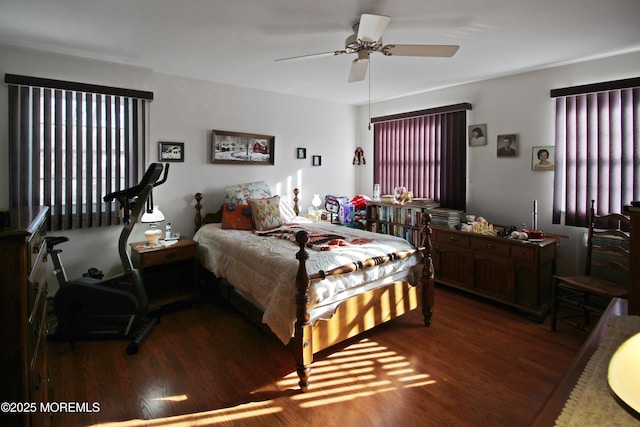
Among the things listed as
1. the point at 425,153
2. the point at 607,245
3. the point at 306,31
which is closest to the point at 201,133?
the point at 306,31

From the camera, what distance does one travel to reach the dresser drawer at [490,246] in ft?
11.1

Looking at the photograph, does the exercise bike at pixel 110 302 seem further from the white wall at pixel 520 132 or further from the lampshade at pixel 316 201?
the white wall at pixel 520 132

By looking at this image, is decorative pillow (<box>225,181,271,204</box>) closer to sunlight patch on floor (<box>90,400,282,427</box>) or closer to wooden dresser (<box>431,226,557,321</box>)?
wooden dresser (<box>431,226,557,321</box>)

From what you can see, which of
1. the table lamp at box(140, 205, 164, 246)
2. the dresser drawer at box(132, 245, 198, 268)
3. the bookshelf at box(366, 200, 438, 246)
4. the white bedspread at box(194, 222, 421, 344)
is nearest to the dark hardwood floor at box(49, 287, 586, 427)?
the white bedspread at box(194, 222, 421, 344)

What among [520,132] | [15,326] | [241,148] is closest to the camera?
[15,326]

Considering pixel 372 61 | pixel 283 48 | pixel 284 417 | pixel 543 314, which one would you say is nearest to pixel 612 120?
pixel 543 314

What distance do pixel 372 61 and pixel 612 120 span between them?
228cm

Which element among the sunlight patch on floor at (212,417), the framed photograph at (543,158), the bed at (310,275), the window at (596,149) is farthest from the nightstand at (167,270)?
the window at (596,149)

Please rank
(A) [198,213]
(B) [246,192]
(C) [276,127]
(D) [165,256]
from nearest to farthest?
(D) [165,256], (A) [198,213], (B) [246,192], (C) [276,127]

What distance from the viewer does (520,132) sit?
375cm

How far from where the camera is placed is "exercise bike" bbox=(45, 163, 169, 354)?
2.65 m

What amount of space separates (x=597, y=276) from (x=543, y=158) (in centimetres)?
126

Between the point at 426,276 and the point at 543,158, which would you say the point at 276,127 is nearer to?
the point at 426,276

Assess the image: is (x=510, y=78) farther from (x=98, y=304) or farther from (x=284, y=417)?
(x=98, y=304)
